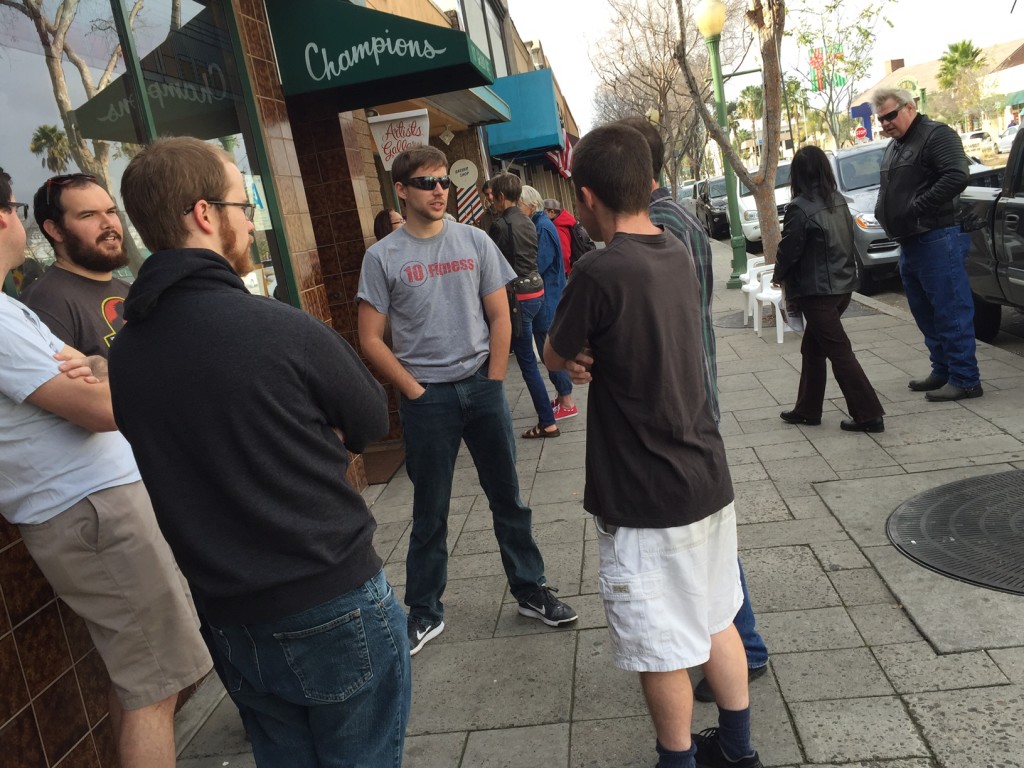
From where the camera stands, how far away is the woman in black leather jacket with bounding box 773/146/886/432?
5562 millimetres

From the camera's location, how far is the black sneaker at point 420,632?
144 inches

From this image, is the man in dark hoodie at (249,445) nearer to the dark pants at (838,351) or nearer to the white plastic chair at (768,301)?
the dark pants at (838,351)

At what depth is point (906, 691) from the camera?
291 cm

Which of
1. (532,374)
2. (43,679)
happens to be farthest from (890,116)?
(43,679)

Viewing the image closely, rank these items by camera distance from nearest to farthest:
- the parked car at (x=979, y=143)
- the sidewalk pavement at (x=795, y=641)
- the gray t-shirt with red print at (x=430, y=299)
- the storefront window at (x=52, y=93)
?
1. the sidewalk pavement at (x=795, y=641)
2. the storefront window at (x=52, y=93)
3. the gray t-shirt with red print at (x=430, y=299)
4. the parked car at (x=979, y=143)

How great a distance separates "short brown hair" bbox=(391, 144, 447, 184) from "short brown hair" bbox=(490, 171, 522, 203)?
347 centimetres

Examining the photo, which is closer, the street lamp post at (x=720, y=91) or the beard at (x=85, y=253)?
the beard at (x=85, y=253)

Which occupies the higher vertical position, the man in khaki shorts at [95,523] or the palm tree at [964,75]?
the palm tree at [964,75]

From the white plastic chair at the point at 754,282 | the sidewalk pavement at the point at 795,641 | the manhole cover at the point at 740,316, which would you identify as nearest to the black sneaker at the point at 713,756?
the sidewalk pavement at the point at 795,641

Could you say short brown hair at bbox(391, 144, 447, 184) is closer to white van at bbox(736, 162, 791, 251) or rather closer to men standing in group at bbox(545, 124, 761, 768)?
men standing in group at bbox(545, 124, 761, 768)

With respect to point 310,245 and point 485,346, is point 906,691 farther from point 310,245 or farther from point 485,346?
point 310,245

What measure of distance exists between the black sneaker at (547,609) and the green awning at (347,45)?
12.9 ft

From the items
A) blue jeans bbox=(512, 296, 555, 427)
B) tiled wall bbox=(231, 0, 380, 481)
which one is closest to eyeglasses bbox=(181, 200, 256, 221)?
tiled wall bbox=(231, 0, 380, 481)

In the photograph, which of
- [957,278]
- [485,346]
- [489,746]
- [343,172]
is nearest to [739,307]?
[957,278]
